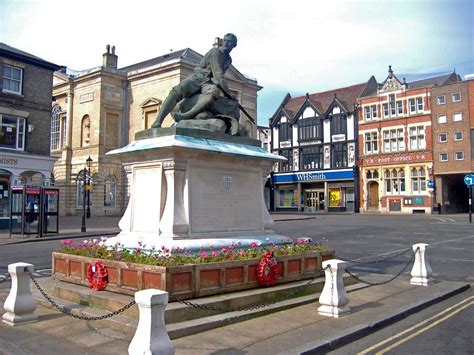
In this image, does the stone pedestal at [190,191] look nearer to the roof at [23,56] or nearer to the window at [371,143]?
the roof at [23,56]

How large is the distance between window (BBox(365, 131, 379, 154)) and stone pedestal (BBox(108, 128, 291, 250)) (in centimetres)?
5029

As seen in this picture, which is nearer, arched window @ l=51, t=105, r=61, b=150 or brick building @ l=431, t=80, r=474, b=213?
brick building @ l=431, t=80, r=474, b=213

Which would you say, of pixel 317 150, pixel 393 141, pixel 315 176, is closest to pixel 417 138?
pixel 393 141

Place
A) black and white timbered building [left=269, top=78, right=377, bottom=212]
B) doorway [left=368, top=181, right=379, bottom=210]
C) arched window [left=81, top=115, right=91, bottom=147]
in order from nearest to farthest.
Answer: arched window [left=81, top=115, right=91, bottom=147], doorway [left=368, top=181, right=379, bottom=210], black and white timbered building [left=269, top=78, right=377, bottom=212]

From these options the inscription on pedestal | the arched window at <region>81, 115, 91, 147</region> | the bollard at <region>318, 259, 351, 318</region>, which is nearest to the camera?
the bollard at <region>318, 259, 351, 318</region>

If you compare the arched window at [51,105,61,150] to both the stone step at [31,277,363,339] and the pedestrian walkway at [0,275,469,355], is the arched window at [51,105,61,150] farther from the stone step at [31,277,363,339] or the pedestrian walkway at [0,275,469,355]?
the pedestrian walkway at [0,275,469,355]

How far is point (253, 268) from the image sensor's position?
7.54 metres

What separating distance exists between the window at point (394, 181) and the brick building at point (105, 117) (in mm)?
19209

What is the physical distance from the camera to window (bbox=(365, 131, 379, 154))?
186ft

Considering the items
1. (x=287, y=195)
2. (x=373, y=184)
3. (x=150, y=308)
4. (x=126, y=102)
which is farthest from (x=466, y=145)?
(x=150, y=308)

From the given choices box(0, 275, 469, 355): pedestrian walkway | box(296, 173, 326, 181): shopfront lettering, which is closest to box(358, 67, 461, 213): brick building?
box(296, 173, 326, 181): shopfront lettering

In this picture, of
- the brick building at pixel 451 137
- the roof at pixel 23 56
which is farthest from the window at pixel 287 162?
the roof at pixel 23 56

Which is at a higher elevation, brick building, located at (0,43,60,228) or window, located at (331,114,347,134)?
window, located at (331,114,347,134)

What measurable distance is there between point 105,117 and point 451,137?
38.6 meters
